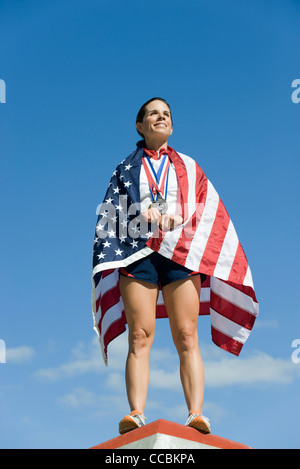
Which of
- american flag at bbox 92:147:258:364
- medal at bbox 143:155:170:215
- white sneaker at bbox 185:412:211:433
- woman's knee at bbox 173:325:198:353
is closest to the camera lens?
white sneaker at bbox 185:412:211:433

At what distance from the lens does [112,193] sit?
5.32 meters

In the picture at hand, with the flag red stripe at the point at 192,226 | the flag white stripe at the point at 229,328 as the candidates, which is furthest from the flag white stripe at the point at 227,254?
the flag white stripe at the point at 229,328

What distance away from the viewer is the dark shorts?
4.80m

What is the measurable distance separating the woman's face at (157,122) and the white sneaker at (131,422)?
2442mm

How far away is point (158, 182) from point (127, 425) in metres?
2.05

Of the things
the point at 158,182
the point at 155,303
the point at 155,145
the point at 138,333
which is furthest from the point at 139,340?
the point at 155,145

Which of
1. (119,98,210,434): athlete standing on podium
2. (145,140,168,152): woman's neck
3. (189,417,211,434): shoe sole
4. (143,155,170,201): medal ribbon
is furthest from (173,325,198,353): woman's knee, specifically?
(145,140,168,152): woman's neck

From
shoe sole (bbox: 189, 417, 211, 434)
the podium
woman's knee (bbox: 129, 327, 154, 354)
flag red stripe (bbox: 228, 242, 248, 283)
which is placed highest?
flag red stripe (bbox: 228, 242, 248, 283)

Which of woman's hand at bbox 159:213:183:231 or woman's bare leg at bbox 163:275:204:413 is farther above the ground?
woman's hand at bbox 159:213:183:231

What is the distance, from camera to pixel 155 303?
4.83 meters

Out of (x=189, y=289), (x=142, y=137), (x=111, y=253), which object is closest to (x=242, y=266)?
(x=189, y=289)

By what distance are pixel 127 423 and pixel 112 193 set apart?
6.67ft

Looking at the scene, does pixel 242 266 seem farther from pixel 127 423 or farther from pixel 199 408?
pixel 127 423

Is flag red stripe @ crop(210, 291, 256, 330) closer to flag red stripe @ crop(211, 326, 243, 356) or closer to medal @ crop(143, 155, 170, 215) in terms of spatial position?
flag red stripe @ crop(211, 326, 243, 356)
